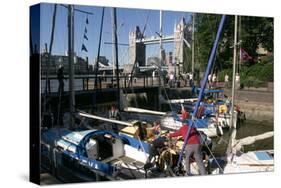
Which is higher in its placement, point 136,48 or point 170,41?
point 170,41

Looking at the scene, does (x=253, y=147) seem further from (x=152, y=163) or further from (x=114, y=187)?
(x=114, y=187)

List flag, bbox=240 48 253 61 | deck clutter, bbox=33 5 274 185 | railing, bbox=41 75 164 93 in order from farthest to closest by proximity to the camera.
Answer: flag, bbox=240 48 253 61 < deck clutter, bbox=33 5 274 185 < railing, bbox=41 75 164 93

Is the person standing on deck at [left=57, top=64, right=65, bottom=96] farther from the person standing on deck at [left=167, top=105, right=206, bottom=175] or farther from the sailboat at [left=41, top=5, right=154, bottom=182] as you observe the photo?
Answer: the person standing on deck at [left=167, top=105, right=206, bottom=175]

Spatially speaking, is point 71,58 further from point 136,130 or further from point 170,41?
point 170,41

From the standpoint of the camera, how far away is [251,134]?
30.4 ft

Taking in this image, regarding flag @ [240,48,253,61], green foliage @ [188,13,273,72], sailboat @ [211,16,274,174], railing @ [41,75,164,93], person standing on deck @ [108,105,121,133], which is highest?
green foliage @ [188,13,273,72]

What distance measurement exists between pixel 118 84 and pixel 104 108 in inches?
17.8

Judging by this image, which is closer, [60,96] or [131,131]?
[60,96]

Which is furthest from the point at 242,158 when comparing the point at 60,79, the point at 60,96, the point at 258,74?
the point at 60,79

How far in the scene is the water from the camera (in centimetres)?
910

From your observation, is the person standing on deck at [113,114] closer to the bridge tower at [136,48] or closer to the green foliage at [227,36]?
the bridge tower at [136,48]

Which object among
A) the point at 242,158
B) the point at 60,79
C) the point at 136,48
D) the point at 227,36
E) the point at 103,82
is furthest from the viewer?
the point at 242,158

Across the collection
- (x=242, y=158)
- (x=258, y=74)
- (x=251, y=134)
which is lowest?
(x=242, y=158)

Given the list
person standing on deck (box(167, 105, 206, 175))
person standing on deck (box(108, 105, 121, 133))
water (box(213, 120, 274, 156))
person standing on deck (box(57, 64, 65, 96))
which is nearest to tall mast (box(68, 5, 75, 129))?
person standing on deck (box(57, 64, 65, 96))
